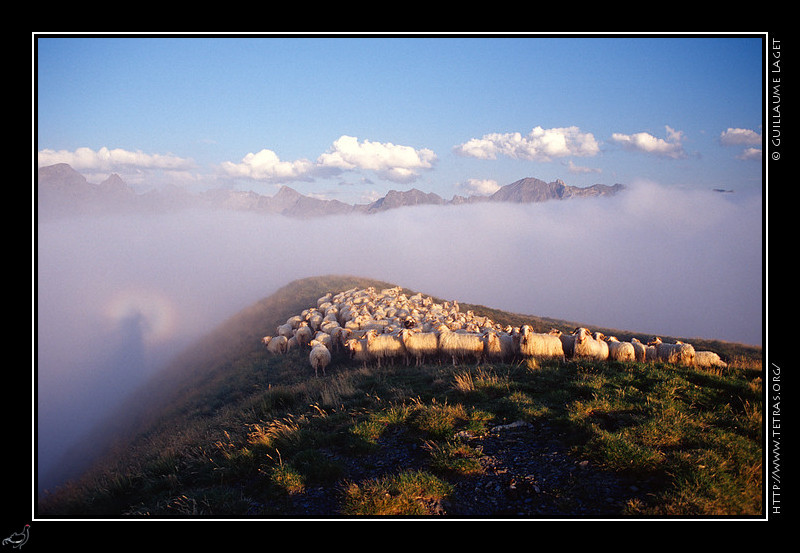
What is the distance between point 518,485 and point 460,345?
8679mm

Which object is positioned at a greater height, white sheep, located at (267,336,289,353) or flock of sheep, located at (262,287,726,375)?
flock of sheep, located at (262,287,726,375)

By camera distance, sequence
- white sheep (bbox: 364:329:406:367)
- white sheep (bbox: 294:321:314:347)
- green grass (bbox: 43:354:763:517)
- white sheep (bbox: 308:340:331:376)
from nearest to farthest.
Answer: green grass (bbox: 43:354:763:517)
white sheep (bbox: 364:329:406:367)
white sheep (bbox: 308:340:331:376)
white sheep (bbox: 294:321:314:347)

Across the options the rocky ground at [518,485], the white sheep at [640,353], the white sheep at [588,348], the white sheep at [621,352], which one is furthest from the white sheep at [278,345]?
the white sheep at [640,353]

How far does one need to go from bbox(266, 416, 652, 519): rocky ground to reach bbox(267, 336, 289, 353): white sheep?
1609cm

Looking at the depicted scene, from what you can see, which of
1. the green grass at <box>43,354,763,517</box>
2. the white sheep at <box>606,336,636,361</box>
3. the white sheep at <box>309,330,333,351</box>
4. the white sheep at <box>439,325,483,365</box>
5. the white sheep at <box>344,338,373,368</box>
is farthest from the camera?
the white sheep at <box>309,330,333,351</box>

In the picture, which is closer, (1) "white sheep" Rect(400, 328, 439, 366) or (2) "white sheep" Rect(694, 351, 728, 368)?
(2) "white sheep" Rect(694, 351, 728, 368)

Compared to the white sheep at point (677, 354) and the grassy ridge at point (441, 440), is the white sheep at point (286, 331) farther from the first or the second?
the white sheep at point (677, 354)

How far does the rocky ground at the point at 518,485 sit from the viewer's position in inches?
218

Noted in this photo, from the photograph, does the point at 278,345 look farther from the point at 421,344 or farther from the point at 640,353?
the point at 640,353

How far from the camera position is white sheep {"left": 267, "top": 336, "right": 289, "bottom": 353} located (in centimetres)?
2179

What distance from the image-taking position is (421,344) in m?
15.3

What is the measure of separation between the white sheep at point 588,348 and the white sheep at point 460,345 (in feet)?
10.8

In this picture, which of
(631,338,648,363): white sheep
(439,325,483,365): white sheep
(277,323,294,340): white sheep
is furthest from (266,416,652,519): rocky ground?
(277,323,294,340): white sheep

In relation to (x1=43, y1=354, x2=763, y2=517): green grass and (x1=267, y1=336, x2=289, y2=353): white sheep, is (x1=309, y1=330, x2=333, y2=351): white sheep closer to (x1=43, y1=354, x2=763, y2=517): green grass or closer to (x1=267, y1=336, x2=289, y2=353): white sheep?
(x1=267, y1=336, x2=289, y2=353): white sheep
